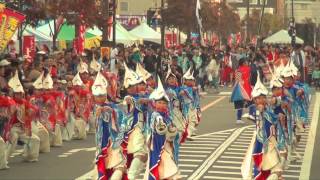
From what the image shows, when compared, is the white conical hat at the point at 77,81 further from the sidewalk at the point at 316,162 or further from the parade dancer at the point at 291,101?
the sidewalk at the point at 316,162

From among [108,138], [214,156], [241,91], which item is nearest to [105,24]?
[241,91]

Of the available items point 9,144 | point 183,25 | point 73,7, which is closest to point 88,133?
point 9,144

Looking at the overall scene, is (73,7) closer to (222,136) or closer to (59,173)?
(222,136)

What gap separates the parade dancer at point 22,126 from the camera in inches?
539

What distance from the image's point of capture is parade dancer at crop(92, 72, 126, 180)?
10.0m

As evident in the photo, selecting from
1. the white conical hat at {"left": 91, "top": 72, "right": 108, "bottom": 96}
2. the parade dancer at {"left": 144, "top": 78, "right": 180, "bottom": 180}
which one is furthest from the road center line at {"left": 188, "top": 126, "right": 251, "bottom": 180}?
the white conical hat at {"left": 91, "top": 72, "right": 108, "bottom": 96}

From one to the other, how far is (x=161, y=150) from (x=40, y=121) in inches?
235

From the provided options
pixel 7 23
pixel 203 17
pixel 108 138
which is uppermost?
pixel 203 17

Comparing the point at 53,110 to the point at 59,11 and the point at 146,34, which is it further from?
the point at 146,34

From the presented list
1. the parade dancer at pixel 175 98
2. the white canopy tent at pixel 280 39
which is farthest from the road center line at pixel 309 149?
the white canopy tent at pixel 280 39

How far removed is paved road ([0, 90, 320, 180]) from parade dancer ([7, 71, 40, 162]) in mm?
265

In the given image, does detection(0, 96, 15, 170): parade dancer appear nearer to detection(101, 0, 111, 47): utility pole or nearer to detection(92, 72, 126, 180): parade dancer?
detection(92, 72, 126, 180): parade dancer

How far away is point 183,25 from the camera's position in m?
56.5

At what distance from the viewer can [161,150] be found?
9727 millimetres
